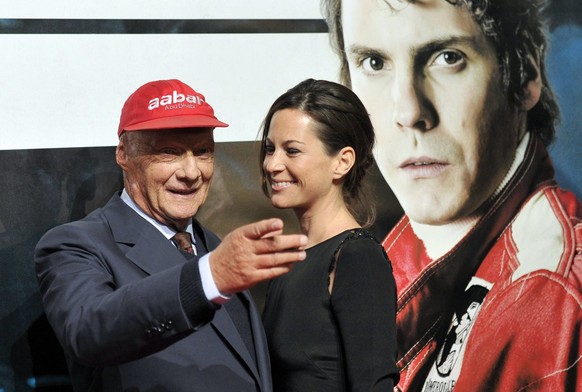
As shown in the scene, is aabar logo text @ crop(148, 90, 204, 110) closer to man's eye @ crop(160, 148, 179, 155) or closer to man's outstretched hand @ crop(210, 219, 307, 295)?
man's eye @ crop(160, 148, 179, 155)

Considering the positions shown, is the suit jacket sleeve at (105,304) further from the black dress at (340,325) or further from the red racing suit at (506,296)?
the red racing suit at (506,296)

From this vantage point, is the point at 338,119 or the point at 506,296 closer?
the point at 338,119

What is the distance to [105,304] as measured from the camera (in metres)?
1.52

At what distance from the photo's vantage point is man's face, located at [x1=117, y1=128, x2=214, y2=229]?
2.03 meters

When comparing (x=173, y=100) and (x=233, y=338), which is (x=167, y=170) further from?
(x=233, y=338)

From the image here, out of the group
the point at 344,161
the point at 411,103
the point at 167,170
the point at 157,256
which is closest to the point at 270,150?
the point at 344,161

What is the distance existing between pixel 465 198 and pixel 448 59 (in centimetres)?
42

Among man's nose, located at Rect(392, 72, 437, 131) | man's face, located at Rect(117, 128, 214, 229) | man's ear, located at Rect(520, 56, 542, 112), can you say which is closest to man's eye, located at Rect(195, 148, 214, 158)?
man's face, located at Rect(117, 128, 214, 229)

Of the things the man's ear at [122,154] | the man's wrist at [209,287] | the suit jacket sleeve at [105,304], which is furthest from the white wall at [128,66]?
the man's wrist at [209,287]

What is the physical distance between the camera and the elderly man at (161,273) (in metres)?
1.47

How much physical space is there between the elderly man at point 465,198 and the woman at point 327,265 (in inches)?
19.9

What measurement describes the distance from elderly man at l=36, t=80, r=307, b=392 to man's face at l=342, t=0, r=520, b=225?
2.33 ft

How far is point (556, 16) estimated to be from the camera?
2.85 meters

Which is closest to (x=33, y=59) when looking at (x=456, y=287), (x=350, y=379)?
(x=350, y=379)
